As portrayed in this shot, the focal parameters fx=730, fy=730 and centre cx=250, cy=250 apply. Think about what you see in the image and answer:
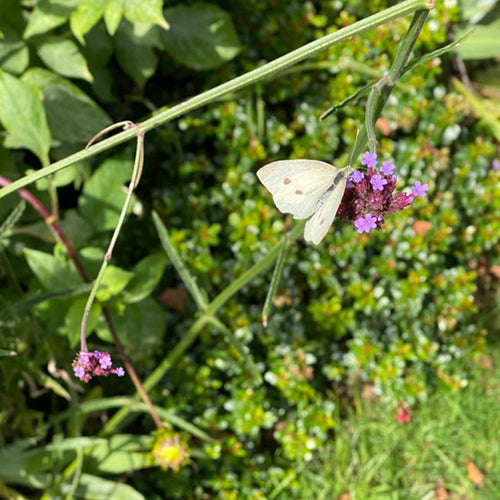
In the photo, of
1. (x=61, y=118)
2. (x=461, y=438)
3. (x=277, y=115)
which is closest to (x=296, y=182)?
(x=61, y=118)

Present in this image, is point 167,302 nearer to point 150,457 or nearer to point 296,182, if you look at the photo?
point 150,457

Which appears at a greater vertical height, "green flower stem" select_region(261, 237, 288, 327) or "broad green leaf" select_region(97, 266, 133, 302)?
"green flower stem" select_region(261, 237, 288, 327)

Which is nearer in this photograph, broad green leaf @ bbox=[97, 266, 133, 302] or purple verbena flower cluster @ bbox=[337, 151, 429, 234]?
purple verbena flower cluster @ bbox=[337, 151, 429, 234]

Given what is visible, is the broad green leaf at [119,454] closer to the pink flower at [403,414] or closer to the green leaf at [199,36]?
the pink flower at [403,414]

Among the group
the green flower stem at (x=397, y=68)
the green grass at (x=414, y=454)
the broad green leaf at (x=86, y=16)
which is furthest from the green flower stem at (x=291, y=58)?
the green grass at (x=414, y=454)

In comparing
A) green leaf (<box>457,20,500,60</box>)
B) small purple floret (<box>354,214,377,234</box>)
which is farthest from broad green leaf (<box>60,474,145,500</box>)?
green leaf (<box>457,20,500,60</box>)

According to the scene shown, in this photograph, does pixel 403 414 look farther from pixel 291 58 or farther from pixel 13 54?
pixel 291 58

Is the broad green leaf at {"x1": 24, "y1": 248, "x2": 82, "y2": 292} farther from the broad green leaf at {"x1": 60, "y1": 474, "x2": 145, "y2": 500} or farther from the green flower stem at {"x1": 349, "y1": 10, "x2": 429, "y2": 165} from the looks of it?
the green flower stem at {"x1": 349, "y1": 10, "x2": 429, "y2": 165}
